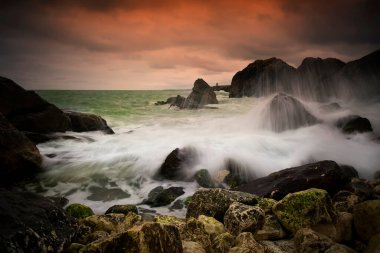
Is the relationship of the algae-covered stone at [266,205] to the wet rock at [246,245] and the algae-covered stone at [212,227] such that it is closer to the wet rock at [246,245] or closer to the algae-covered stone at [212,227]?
the algae-covered stone at [212,227]

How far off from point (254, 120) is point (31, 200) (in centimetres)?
1154

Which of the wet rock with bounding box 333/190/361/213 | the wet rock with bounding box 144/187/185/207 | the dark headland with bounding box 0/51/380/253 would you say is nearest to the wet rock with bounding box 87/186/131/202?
the dark headland with bounding box 0/51/380/253

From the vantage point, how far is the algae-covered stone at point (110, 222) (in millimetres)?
3939

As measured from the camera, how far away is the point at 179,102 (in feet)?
111

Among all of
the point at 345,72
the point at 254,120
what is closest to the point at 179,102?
the point at 345,72

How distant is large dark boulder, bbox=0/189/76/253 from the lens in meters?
2.69

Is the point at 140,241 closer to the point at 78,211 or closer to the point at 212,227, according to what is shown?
the point at 212,227

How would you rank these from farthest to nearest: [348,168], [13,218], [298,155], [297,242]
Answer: [298,155], [348,168], [297,242], [13,218]

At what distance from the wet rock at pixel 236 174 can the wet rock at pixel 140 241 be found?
4.75m

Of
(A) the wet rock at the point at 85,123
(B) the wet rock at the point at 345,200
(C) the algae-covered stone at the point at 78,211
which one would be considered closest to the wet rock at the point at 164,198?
(C) the algae-covered stone at the point at 78,211

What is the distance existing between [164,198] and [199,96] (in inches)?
1077

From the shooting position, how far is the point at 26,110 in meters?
11.6

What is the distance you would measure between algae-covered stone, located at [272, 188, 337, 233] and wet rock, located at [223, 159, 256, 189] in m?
3.44

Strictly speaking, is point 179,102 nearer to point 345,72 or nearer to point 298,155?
point 345,72
